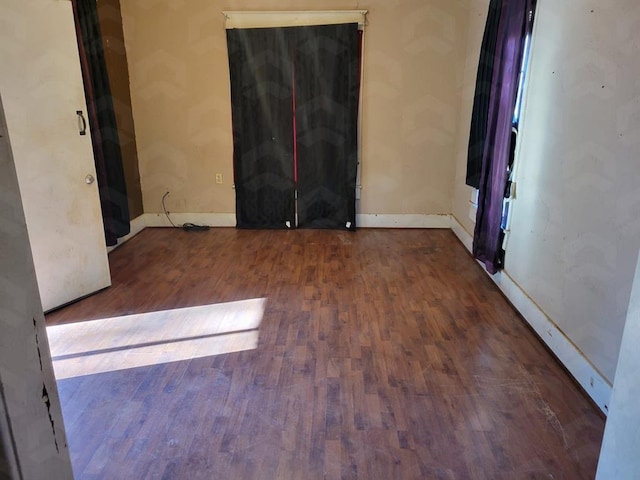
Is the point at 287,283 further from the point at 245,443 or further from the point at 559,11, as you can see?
the point at 559,11

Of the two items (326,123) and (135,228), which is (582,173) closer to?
(326,123)

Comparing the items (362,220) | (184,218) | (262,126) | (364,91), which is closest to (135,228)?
(184,218)

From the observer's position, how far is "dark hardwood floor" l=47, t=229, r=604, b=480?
1750mm

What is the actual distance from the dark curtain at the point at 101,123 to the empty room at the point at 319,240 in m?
0.03

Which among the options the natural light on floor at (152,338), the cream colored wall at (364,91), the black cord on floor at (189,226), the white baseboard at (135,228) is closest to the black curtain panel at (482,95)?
the cream colored wall at (364,91)

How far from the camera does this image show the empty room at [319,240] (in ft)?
5.81

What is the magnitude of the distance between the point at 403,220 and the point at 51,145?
3340 mm

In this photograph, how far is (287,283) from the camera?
11.3 ft

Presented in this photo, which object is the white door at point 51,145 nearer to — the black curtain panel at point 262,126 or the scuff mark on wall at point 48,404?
the black curtain panel at point 262,126

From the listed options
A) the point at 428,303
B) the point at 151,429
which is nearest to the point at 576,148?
the point at 428,303

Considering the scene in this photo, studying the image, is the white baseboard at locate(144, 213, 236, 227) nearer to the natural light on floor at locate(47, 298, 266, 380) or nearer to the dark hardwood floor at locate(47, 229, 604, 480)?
the dark hardwood floor at locate(47, 229, 604, 480)

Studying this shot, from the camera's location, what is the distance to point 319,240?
448cm

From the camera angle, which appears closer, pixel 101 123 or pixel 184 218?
pixel 101 123

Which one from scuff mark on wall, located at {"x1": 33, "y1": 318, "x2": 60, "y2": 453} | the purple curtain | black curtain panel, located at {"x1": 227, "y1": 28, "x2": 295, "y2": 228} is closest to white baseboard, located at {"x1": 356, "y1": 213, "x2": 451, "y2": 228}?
black curtain panel, located at {"x1": 227, "y1": 28, "x2": 295, "y2": 228}
